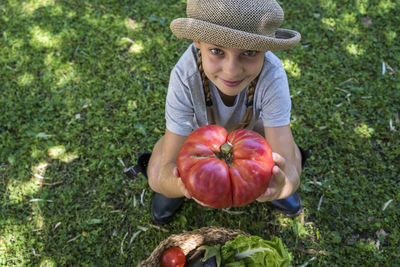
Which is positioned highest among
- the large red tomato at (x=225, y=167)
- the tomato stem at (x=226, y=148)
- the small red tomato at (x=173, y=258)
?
the tomato stem at (x=226, y=148)

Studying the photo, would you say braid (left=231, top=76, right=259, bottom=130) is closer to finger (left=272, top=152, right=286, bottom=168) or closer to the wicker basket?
finger (left=272, top=152, right=286, bottom=168)

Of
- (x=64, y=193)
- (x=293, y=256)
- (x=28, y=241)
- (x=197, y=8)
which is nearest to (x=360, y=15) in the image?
(x=293, y=256)

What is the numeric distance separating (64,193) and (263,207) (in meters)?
2.29

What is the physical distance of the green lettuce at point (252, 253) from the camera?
92.8 inches

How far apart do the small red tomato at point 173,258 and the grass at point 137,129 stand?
642mm

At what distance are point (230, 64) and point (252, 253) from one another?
1553mm

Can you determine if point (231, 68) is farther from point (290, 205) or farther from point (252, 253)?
point (290, 205)

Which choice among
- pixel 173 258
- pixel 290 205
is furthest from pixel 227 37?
pixel 290 205

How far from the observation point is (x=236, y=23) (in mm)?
1564

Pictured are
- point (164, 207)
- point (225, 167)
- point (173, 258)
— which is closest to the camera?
point (225, 167)

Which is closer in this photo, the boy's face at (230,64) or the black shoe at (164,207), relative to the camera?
the boy's face at (230,64)

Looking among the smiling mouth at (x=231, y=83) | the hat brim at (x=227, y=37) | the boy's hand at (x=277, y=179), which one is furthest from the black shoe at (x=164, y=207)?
the hat brim at (x=227, y=37)

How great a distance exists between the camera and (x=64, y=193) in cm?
350

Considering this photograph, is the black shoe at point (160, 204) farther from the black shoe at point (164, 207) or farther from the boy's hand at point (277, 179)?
the boy's hand at point (277, 179)
